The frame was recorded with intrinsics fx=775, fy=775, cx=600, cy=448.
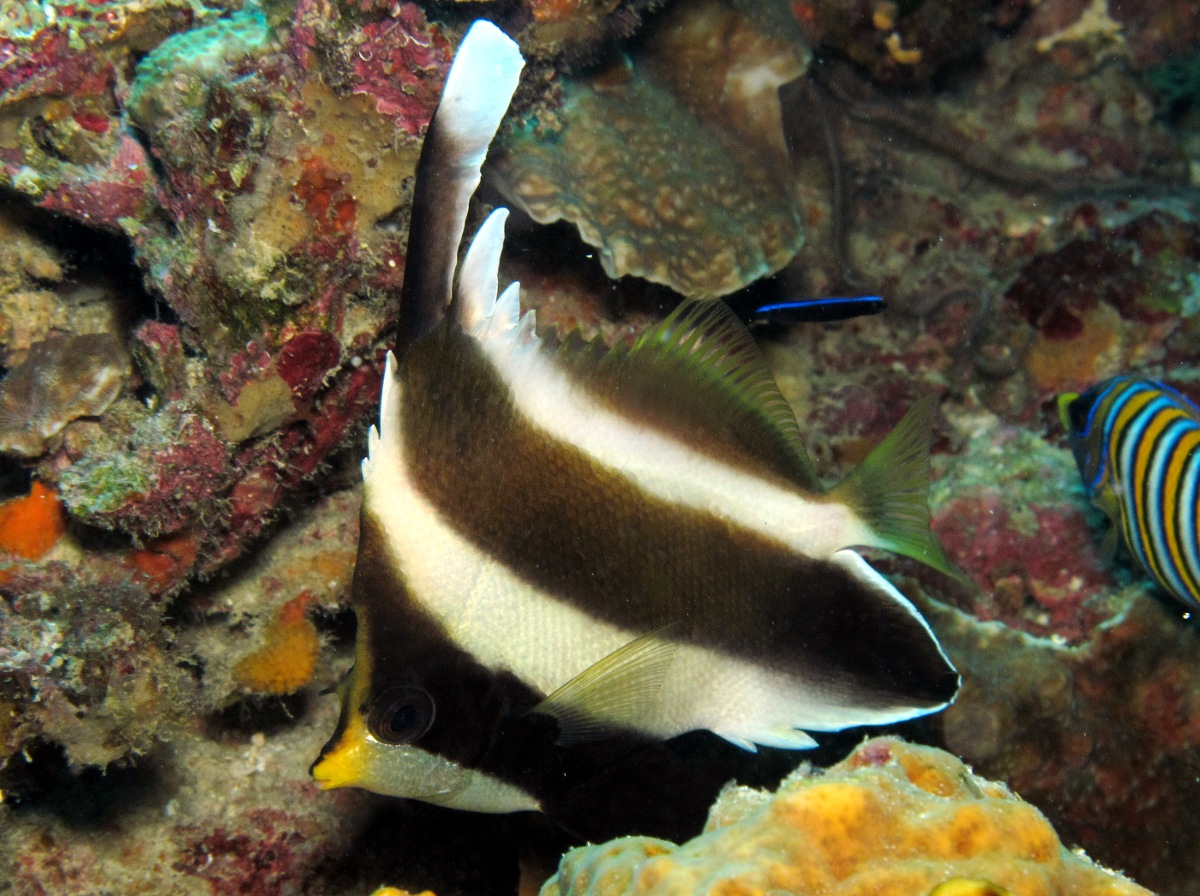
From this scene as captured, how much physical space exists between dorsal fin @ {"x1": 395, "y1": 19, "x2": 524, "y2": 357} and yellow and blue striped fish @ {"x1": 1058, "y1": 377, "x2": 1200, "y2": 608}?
2.32 m

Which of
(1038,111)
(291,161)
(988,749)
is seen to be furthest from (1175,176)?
(291,161)

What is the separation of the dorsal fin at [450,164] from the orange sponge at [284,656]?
158 centimetres

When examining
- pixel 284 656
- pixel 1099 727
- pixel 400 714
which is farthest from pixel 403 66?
pixel 1099 727

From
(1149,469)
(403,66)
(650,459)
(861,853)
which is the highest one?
(403,66)

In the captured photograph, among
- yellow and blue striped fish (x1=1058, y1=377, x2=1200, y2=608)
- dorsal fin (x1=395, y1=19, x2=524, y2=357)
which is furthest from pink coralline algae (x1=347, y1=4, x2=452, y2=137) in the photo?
yellow and blue striped fish (x1=1058, y1=377, x2=1200, y2=608)

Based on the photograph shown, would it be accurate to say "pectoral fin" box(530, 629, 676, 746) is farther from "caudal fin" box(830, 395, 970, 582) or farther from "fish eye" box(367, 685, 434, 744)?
"caudal fin" box(830, 395, 970, 582)

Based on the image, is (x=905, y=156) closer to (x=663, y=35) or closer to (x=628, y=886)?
(x=663, y=35)

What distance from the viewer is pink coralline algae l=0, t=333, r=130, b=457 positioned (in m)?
2.34

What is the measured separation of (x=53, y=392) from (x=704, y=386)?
204cm

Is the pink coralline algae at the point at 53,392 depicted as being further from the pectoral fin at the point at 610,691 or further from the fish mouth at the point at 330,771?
the pectoral fin at the point at 610,691

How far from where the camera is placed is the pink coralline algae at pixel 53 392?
7.67 feet

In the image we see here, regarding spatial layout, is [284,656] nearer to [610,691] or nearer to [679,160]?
[610,691]

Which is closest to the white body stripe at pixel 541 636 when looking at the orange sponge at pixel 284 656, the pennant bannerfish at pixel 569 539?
the pennant bannerfish at pixel 569 539

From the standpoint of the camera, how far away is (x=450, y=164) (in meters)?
1.55
